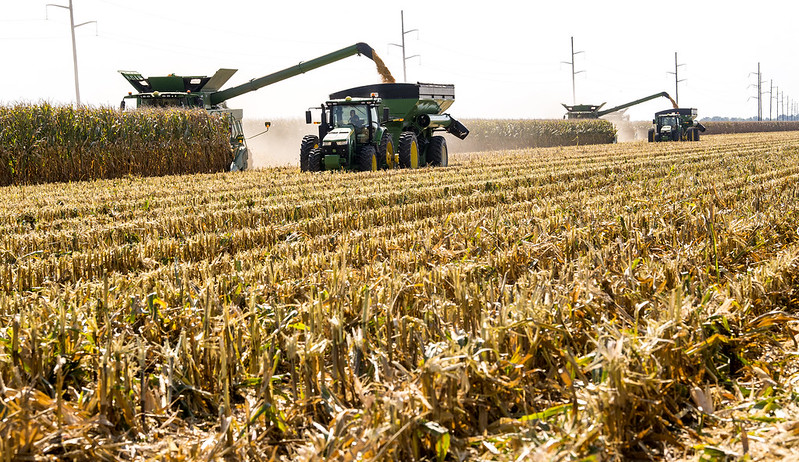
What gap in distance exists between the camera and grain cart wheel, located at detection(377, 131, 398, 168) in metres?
15.6

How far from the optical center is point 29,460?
2.13 meters

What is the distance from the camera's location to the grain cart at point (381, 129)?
14.9m

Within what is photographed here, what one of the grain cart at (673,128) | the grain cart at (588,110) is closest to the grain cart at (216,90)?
the grain cart at (673,128)

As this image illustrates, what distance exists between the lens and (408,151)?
1641 cm

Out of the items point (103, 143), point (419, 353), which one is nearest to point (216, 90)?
point (103, 143)

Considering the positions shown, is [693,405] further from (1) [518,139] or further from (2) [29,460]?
(1) [518,139]

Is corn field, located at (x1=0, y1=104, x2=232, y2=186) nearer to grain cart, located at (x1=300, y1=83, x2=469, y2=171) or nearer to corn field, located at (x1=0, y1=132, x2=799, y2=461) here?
grain cart, located at (x1=300, y1=83, x2=469, y2=171)

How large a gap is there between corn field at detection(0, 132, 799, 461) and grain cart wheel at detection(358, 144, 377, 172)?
8.95 meters

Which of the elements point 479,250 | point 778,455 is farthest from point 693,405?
point 479,250

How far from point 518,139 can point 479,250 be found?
3396cm

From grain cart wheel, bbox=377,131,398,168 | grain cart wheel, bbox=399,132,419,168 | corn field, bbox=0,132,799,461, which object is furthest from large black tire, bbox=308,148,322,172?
corn field, bbox=0,132,799,461

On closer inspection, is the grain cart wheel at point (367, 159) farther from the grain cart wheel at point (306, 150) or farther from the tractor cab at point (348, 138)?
the grain cart wheel at point (306, 150)

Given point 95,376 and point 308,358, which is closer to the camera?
point 308,358

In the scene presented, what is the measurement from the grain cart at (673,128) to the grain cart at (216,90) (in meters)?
22.2
